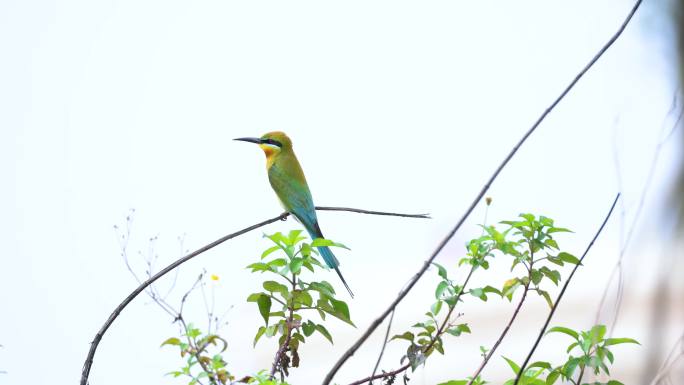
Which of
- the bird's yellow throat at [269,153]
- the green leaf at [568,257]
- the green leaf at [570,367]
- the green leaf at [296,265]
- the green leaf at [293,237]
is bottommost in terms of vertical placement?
the green leaf at [570,367]

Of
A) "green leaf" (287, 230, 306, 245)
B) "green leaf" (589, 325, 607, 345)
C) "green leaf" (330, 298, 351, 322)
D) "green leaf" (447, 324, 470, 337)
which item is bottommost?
"green leaf" (589, 325, 607, 345)

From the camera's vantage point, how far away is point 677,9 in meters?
2.09

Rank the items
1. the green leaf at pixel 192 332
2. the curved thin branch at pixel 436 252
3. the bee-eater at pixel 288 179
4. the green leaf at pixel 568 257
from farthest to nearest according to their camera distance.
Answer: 1. the bee-eater at pixel 288 179
2. the green leaf at pixel 568 257
3. the green leaf at pixel 192 332
4. the curved thin branch at pixel 436 252

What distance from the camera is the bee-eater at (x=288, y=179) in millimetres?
2330

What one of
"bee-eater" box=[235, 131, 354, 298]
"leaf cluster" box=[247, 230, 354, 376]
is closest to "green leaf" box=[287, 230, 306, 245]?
"leaf cluster" box=[247, 230, 354, 376]

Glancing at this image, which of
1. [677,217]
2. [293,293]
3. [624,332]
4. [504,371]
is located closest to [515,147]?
[293,293]

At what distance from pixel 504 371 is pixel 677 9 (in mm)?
1899

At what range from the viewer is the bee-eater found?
2.33 meters

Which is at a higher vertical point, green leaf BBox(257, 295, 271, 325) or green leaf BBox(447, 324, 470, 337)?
green leaf BBox(257, 295, 271, 325)

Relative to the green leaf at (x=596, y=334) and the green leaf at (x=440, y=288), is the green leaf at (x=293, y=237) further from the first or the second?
the green leaf at (x=596, y=334)

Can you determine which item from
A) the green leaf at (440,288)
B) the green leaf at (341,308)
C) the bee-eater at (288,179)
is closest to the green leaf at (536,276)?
the green leaf at (440,288)

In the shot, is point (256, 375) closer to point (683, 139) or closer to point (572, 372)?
point (572, 372)

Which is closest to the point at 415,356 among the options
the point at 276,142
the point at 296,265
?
the point at 296,265

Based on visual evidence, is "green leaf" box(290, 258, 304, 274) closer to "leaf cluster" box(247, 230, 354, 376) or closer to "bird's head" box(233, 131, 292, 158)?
"leaf cluster" box(247, 230, 354, 376)
